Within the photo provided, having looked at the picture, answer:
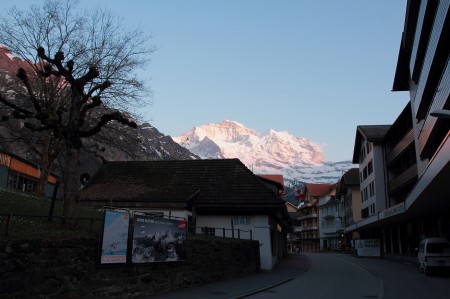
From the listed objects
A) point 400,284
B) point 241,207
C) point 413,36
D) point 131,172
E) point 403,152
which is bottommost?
point 400,284

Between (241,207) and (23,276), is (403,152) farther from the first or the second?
(23,276)

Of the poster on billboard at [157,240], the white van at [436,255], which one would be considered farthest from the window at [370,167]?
the poster on billboard at [157,240]

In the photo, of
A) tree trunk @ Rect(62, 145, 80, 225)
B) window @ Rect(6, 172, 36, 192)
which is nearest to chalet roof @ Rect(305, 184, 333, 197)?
window @ Rect(6, 172, 36, 192)

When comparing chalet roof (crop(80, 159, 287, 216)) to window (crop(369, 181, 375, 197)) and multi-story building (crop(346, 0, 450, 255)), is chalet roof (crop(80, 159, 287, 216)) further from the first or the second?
window (crop(369, 181, 375, 197))

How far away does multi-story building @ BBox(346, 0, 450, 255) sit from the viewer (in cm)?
2336

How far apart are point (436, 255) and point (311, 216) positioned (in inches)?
3634

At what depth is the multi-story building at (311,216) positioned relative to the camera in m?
114

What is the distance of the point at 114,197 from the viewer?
27938 millimetres

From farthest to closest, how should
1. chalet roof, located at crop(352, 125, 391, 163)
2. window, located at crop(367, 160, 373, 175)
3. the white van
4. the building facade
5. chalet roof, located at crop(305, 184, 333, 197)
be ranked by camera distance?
chalet roof, located at crop(305, 184, 333, 197) → the building facade → window, located at crop(367, 160, 373, 175) → chalet roof, located at crop(352, 125, 391, 163) → the white van

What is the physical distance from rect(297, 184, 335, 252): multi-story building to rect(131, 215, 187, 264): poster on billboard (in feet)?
319

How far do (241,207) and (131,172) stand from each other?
30.7 ft

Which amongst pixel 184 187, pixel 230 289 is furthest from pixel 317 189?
pixel 230 289

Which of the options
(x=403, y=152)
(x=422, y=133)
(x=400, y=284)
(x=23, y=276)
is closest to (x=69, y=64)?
(x=23, y=276)

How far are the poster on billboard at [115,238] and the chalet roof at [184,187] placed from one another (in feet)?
40.6
